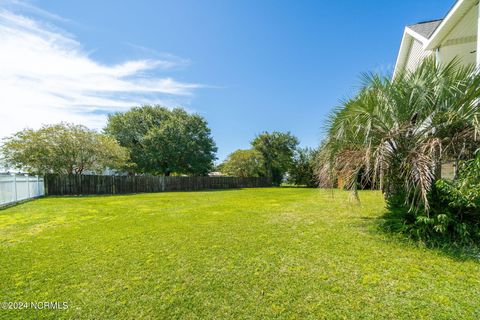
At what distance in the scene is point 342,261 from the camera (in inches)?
112

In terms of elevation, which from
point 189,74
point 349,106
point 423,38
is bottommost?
point 349,106

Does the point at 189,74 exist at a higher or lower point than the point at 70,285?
higher

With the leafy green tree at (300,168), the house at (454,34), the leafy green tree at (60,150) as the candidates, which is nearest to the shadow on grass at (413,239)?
the house at (454,34)

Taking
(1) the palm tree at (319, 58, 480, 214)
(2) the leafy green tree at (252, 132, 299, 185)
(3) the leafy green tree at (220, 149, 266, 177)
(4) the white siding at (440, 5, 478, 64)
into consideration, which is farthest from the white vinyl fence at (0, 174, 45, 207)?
(2) the leafy green tree at (252, 132, 299, 185)

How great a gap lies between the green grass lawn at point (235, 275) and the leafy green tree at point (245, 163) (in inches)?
758

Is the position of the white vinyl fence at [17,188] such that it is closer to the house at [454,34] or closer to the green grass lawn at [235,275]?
the green grass lawn at [235,275]

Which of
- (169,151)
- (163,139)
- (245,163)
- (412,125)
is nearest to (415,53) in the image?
(412,125)

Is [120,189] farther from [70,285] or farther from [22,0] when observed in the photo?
[70,285]

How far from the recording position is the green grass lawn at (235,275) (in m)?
1.88

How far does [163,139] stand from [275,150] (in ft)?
40.1

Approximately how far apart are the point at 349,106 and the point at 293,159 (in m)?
21.1

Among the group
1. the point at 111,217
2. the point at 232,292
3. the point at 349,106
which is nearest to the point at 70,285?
the point at 232,292

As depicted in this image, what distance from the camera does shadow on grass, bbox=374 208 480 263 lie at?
292 cm

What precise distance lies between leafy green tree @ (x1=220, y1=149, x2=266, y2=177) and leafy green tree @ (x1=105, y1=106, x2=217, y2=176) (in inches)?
105
